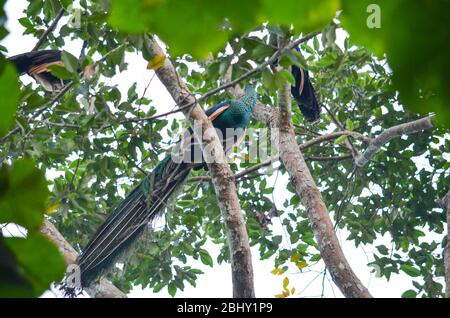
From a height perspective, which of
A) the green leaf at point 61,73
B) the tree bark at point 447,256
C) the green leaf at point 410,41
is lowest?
the green leaf at point 410,41

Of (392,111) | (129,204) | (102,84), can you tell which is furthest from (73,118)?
(392,111)

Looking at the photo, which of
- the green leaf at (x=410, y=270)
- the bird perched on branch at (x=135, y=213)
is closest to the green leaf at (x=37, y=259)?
the bird perched on branch at (x=135, y=213)

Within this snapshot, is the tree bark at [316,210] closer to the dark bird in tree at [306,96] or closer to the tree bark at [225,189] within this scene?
the tree bark at [225,189]

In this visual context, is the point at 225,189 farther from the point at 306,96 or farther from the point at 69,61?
the point at 306,96

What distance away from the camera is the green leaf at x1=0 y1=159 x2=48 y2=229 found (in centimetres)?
37

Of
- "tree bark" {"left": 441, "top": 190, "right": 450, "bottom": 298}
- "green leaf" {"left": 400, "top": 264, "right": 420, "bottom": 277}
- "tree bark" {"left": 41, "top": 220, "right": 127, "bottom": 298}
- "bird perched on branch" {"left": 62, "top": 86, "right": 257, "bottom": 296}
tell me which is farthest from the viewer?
"green leaf" {"left": 400, "top": 264, "right": 420, "bottom": 277}

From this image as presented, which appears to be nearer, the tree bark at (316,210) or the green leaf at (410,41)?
the green leaf at (410,41)

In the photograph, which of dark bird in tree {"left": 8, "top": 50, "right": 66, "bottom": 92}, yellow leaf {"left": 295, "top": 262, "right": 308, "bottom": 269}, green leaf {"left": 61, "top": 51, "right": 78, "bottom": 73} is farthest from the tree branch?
dark bird in tree {"left": 8, "top": 50, "right": 66, "bottom": 92}

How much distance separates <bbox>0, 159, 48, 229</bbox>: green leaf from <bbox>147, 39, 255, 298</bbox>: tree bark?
215 cm

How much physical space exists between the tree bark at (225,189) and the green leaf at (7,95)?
214cm

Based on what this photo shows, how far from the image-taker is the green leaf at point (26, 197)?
0.37 meters

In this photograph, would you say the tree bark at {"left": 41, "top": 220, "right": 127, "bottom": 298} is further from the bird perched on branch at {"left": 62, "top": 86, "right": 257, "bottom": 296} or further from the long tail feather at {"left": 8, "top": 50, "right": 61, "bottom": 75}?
the long tail feather at {"left": 8, "top": 50, "right": 61, "bottom": 75}

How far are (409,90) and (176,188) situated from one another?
3.50 metres

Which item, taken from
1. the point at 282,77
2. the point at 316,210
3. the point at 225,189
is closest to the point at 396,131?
the point at 316,210
